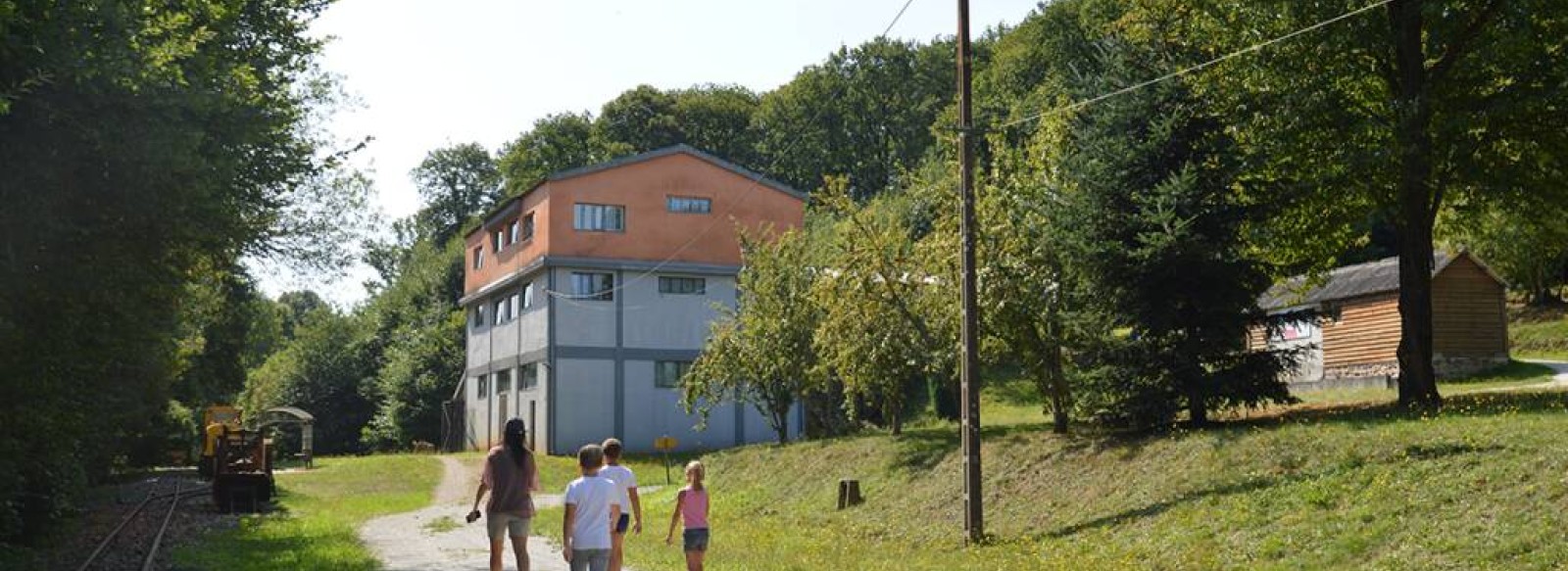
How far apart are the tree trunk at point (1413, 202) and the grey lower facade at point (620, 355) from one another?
27446 mm

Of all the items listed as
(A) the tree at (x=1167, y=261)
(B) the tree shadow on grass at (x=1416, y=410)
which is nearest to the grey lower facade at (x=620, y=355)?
(A) the tree at (x=1167, y=261)

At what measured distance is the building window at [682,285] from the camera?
49469 mm

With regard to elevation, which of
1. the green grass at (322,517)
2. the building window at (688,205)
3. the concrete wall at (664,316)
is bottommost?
the green grass at (322,517)

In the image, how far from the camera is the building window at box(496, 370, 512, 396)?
53.4 metres

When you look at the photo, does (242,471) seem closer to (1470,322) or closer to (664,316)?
(664,316)

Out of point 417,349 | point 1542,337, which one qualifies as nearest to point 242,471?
point 417,349

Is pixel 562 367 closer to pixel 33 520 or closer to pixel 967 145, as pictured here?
pixel 33 520

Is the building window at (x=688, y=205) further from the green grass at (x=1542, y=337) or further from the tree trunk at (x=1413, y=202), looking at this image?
the tree trunk at (x=1413, y=202)

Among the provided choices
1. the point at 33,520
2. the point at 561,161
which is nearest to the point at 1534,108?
the point at 33,520

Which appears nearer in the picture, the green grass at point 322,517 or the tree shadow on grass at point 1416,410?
the tree shadow on grass at point 1416,410

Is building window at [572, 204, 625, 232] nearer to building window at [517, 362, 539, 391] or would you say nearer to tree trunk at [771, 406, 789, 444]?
building window at [517, 362, 539, 391]

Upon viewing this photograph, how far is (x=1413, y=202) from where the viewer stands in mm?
22562

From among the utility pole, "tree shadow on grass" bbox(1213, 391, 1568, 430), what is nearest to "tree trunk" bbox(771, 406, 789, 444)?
"tree shadow on grass" bbox(1213, 391, 1568, 430)

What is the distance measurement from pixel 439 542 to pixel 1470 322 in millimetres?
31444
